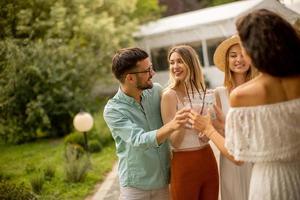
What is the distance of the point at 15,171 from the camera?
9.88 meters

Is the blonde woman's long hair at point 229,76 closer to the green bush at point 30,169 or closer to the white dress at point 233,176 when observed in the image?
the white dress at point 233,176

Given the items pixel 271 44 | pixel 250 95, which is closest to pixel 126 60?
pixel 250 95

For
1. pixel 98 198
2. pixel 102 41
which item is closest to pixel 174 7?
pixel 102 41

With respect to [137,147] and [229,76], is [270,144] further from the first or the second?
[229,76]

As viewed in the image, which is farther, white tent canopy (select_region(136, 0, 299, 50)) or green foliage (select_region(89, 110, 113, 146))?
white tent canopy (select_region(136, 0, 299, 50))

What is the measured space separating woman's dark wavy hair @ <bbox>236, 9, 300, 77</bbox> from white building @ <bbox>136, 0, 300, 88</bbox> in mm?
18307

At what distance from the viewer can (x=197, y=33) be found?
21844 mm

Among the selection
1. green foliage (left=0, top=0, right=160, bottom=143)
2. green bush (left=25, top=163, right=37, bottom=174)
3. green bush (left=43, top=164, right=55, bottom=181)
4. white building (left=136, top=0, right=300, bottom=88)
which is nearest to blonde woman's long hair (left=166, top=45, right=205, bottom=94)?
green bush (left=43, top=164, right=55, bottom=181)

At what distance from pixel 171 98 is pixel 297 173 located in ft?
3.74

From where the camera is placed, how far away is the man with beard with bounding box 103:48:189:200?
3197 millimetres

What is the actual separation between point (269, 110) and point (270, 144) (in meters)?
0.18

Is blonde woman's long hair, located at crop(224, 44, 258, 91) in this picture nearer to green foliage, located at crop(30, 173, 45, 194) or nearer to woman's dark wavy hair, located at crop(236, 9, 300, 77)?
woman's dark wavy hair, located at crop(236, 9, 300, 77)

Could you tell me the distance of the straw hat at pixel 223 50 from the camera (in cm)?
363

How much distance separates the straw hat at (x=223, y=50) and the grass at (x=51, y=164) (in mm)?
4064
